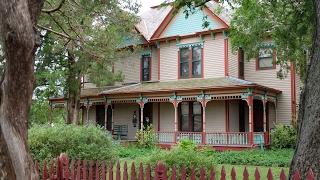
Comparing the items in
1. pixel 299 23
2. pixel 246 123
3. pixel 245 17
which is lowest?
pixel 246 123

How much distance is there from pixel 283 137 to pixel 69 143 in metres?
16.6

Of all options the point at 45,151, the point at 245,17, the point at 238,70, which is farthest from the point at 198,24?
the point at 45,151

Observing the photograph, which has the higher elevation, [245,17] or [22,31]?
[245,17]

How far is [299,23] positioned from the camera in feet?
42.6

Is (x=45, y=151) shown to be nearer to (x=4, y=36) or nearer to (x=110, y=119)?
(x=4, y=36)

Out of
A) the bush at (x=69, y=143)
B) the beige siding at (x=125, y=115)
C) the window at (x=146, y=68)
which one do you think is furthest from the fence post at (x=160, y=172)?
the beige siding at (x=125, y=115)

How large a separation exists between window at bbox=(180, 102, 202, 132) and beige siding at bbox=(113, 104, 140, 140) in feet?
12.4

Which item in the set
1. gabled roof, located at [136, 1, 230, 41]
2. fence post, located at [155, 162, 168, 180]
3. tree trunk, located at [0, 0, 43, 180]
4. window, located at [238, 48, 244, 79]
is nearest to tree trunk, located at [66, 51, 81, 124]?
gabled roof, located at [136, 1, 230, 41]

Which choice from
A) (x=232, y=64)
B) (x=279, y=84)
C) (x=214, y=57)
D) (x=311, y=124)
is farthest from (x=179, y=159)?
(x=279, y=84)

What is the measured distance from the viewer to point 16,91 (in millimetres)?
4668

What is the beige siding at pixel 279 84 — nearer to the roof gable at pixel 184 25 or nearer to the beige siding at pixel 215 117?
the beige siding at pixel 215 117

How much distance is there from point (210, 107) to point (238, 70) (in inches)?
110

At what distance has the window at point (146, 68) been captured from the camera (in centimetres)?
2998

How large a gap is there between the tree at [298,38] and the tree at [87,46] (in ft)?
17.8
